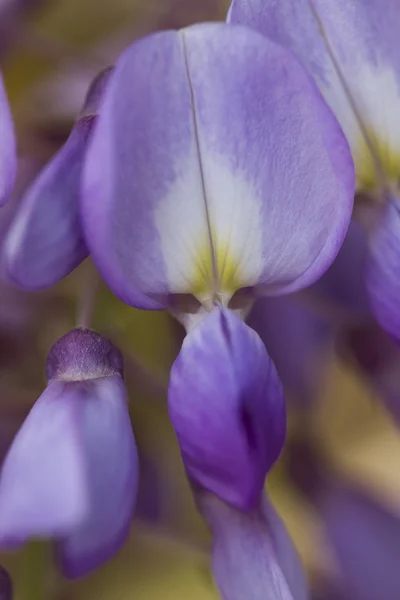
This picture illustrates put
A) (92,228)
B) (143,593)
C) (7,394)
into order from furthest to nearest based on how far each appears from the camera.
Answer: (143,593) < (7,394) < (92,228)

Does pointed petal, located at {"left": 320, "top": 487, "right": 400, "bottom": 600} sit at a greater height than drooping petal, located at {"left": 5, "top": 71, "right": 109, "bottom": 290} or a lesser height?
lesser

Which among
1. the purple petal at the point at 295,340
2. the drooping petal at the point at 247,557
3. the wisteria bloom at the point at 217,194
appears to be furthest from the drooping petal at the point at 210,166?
the purple petal at the point at 295,340

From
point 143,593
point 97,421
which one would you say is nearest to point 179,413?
point 97,421

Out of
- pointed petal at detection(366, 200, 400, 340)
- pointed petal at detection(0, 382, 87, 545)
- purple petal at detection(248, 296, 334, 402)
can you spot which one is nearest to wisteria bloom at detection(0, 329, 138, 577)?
pointed petal at detection(0, 382, 87, 545)

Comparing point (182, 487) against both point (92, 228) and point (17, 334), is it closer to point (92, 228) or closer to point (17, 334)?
point (17, 334)

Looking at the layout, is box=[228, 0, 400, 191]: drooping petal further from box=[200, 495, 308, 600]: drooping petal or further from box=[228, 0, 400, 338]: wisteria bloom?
box=[200, 495, 308, 600]: drooping petal

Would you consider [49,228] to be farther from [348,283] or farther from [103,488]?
[348,283]

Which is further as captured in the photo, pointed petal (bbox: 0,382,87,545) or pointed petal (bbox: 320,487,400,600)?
pointed petal (bbox: 320,487,400,600)
